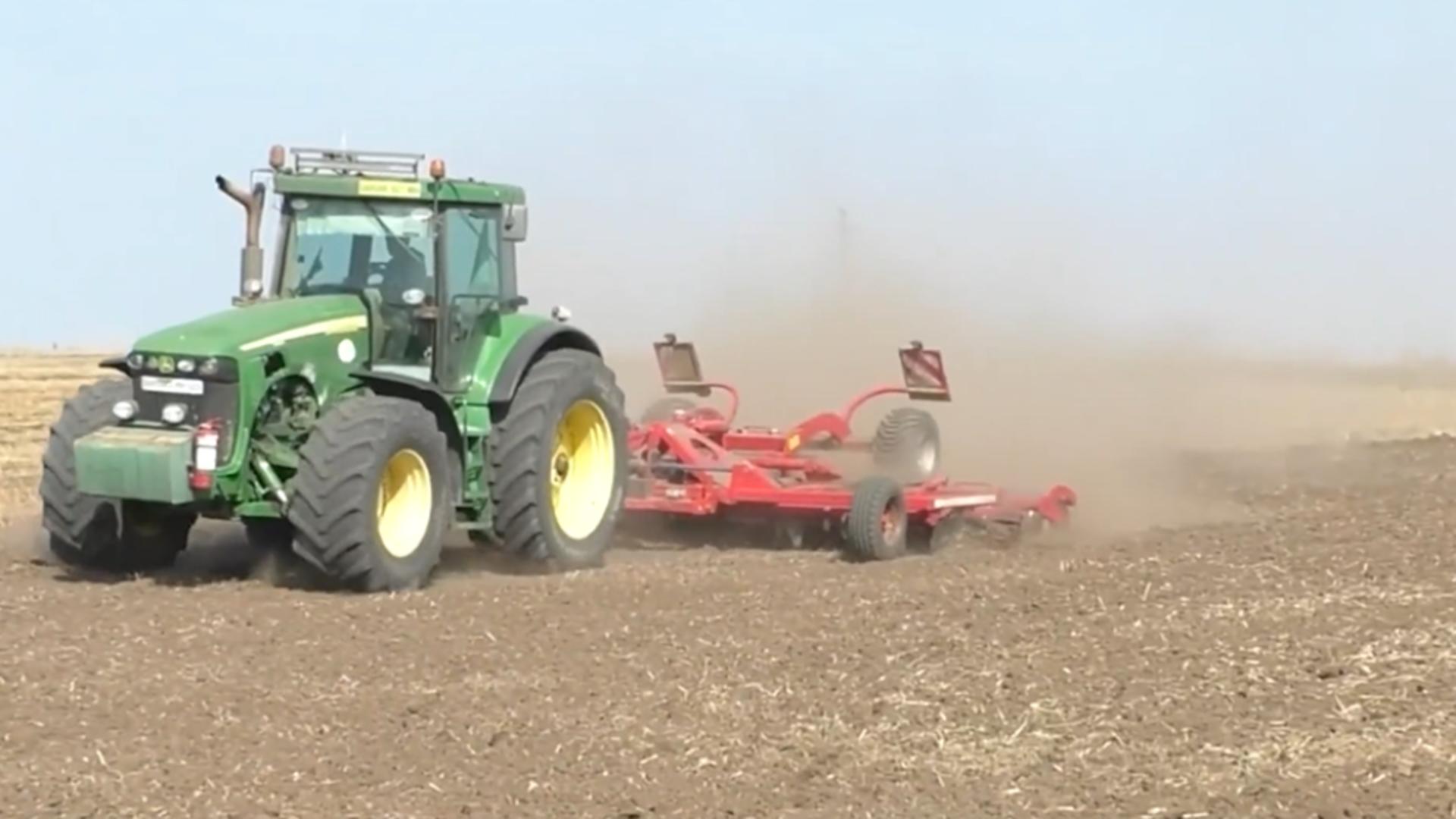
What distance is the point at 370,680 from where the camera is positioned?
8297 mm

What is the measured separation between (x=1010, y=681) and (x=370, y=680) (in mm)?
2572

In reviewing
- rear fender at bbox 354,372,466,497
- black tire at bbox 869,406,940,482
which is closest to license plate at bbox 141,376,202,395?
rear fender at bbox 354,372,466,497

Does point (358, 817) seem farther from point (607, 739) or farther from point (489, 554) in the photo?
point (489, 554)

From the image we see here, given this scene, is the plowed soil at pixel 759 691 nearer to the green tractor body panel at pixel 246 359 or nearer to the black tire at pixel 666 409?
the green tractor body panel at pixel 246 359

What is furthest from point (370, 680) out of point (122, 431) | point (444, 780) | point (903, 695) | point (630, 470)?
point (630, 470)

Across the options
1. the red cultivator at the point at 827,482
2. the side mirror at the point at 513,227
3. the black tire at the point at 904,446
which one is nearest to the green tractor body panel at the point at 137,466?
the side mirror at the point at 513,227

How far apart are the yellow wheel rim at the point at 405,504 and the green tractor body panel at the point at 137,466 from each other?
104 cm

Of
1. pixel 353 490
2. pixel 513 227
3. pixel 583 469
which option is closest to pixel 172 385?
pixel 353 490

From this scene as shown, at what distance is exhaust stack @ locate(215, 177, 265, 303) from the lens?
450 inches

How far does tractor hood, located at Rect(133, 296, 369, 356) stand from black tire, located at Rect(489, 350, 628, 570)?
103cm

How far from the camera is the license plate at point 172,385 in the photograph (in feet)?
34.0

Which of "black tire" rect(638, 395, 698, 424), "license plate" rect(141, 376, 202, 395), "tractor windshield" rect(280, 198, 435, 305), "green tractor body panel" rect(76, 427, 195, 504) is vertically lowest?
"green tractor body panel" rect(76, 427, 195, 504)

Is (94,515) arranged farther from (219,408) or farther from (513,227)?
(513,227)

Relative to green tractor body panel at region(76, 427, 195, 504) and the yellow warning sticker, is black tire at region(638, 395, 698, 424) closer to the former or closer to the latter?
the yellow warning sticker
